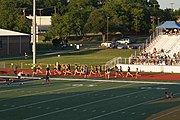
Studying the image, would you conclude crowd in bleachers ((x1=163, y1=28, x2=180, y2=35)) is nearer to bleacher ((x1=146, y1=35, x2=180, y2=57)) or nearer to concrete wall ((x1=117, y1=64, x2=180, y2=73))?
bleacher ((x1=146, y1=35, x2=180, y2=57))

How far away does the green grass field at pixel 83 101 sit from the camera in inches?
950

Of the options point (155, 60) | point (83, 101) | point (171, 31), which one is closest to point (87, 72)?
point (155, 60)

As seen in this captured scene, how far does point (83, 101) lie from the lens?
2866 centimetres

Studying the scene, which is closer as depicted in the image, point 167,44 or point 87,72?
point 87,72

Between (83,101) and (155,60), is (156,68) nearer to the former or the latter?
(155,60)

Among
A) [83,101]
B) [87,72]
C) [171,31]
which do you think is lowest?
[83,101]

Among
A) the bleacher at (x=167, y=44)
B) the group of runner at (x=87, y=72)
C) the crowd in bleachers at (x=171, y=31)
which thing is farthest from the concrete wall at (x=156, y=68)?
the crowd in bleachers at (x=171, y=31)

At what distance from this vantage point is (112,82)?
39875 mm

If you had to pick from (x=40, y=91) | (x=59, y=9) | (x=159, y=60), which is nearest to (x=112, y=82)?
(x=40, y=91)

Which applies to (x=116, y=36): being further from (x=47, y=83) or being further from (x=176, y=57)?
(x=47, y=83)

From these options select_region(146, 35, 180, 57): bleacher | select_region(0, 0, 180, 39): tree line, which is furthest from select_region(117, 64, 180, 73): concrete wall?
select_region(0, 0, 180, 39): tree line

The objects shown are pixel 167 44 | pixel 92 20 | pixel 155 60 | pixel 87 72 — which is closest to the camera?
pixel 87 72

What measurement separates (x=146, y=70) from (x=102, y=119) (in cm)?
2704

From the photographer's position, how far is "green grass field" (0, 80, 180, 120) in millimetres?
24141
